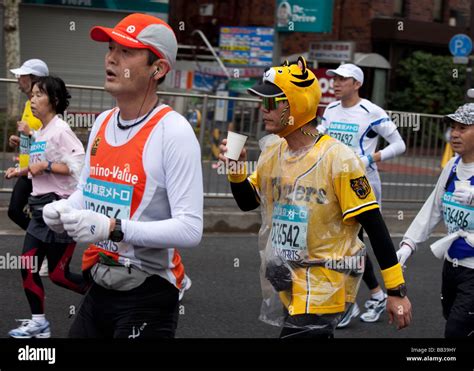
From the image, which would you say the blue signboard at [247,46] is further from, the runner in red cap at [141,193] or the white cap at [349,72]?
the runner in red cap at [141,193]

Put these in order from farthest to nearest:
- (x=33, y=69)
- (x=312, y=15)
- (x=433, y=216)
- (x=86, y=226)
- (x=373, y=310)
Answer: (x=312, y=15)
(x=373, y=310)
(x=33, y=69)
(x=433, y=216)
(x=86, y=226)

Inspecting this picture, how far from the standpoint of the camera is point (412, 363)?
4887mm

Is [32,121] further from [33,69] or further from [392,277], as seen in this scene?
[392,277]

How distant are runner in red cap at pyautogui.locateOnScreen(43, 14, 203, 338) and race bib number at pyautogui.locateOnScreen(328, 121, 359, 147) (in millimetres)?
4115

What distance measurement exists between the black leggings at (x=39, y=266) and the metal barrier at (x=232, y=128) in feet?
11.4

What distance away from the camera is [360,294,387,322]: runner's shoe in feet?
23.8

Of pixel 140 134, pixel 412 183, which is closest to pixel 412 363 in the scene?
pixel 140 134

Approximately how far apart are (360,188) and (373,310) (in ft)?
11.6

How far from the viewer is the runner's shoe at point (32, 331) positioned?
5.81m

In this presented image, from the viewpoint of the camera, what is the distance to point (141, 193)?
337 cm

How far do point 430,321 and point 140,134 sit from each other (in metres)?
4.64
